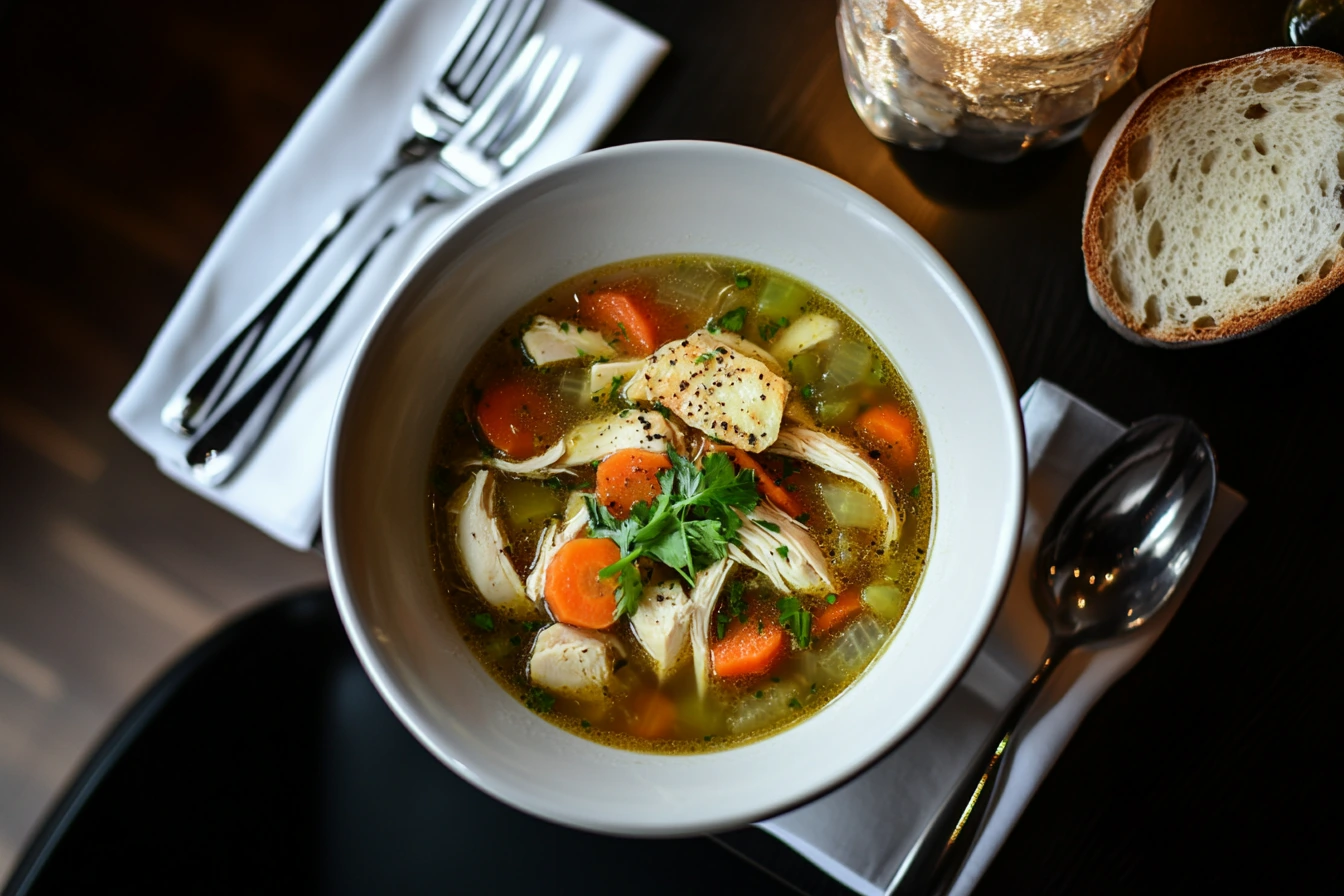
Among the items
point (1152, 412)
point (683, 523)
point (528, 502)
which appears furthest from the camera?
point (1152, 412)

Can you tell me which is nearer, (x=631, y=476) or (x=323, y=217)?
(x=631, y=476)

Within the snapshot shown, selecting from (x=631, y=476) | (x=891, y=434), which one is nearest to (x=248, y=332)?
(x=631, y=476)

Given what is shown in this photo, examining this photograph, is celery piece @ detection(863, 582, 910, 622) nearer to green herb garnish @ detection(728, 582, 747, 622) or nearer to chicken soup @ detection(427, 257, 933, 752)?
chicken soup @ detection(427, 257, 933, 752)

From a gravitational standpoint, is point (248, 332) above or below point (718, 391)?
below

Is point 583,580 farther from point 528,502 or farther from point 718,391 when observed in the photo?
point 718,391

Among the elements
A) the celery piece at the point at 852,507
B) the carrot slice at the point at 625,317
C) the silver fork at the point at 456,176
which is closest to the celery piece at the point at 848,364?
the celery piece at the point at 852,507

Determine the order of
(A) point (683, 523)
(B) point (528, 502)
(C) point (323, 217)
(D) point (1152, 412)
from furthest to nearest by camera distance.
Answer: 1. (C) point (323, 217)
2. (D) point (1152, 412)
3. (B) point (528, 502)
4. (A) point (683, 523)

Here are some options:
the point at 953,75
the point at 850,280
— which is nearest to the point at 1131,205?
the point at 953,75

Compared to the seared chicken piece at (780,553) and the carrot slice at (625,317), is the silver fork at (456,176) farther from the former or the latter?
the seared chicken piece at (780,553)
